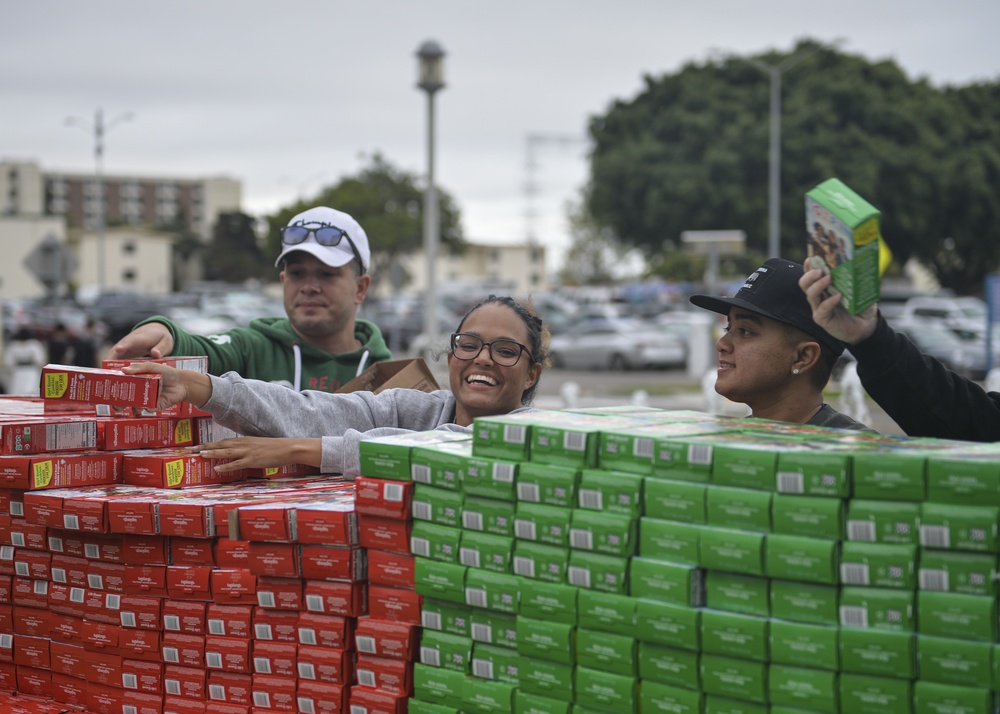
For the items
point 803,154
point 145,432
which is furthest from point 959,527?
point 803,154

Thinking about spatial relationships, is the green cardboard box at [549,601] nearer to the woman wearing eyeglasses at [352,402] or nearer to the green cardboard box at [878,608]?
the green cardboard box at [878,608]

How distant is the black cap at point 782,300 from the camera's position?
132 inches

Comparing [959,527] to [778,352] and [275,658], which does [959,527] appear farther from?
[275,658]

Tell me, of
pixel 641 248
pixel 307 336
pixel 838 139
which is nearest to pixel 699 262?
pixel 641 248

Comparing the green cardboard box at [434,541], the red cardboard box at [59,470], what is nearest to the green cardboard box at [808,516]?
the green cardboard box at [434,541]

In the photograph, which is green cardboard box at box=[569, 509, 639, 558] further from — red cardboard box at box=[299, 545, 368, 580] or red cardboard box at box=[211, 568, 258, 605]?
red cardboard box at box=[211, 568, 258, 605]

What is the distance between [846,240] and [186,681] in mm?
2204

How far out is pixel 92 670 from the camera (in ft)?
10.6

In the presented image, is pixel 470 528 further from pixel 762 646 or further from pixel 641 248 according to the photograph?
pixel 641 248

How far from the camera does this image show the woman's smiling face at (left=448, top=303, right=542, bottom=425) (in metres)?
3.53

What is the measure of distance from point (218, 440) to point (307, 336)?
0.91 metres

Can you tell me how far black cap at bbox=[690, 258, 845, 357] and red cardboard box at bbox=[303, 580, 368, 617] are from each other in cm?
150

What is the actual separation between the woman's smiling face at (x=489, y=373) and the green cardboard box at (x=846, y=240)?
1.13 metres

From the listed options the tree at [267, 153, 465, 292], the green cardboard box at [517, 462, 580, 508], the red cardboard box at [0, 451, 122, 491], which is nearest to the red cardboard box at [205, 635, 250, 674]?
the red cardboard box at [0, 451, 122, 491]
